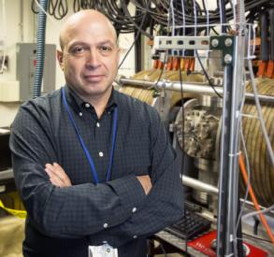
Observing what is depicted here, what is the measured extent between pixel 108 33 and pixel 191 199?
1.28 meters

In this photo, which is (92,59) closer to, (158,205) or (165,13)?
(158,205)

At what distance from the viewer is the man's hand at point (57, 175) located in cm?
140

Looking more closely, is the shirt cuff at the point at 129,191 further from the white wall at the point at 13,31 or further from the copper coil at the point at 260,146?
the white wall at the point at 13,31

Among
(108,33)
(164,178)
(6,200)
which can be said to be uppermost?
(108,33)

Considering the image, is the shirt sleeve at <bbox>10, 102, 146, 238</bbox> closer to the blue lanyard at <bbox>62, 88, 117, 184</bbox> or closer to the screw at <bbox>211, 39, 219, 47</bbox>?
the blue lanyard at <bbox>62, 88, 117, 184</bbox>

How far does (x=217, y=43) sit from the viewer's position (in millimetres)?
1257

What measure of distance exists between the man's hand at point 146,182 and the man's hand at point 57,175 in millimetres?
A: 263

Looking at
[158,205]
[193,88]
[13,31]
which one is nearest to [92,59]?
[158,205]

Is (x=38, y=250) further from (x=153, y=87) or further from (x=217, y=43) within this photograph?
(x=153, y=87)

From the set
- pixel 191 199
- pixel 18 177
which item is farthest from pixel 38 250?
pixel 191 199

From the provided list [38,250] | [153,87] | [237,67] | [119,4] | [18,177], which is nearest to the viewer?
[237,67]

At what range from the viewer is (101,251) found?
4.59ft

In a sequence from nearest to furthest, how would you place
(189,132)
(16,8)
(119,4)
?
(189,132), (119,4), (16,8)

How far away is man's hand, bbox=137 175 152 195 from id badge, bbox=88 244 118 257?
0.24m
